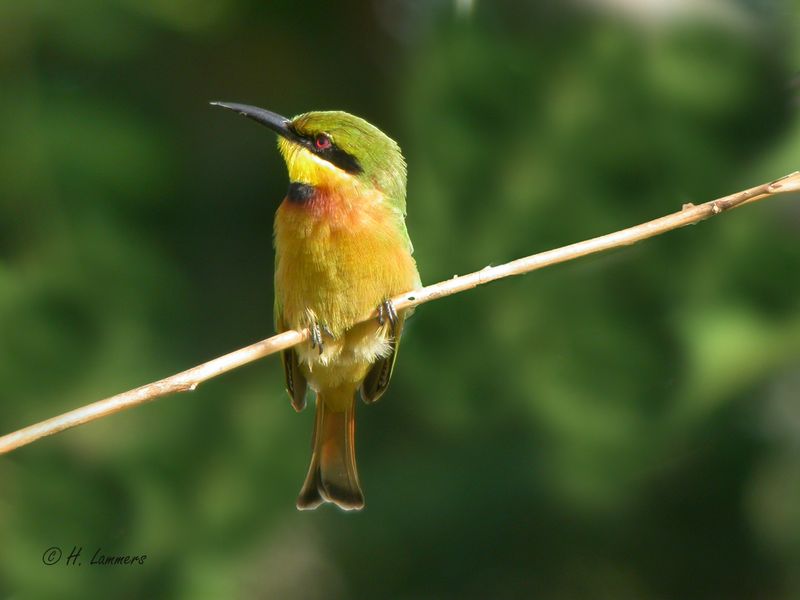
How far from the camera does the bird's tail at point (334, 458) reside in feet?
9.92

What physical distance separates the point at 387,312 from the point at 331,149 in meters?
0.43

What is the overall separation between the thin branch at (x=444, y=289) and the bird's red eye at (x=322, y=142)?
597mm

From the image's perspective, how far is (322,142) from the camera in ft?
9.23

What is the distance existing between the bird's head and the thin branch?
538 mm

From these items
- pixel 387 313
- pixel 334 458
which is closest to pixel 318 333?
pixel 387 313

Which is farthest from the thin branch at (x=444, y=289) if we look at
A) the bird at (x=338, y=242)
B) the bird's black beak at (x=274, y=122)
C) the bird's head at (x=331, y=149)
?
the bird's black beak at (x=274, y=122)

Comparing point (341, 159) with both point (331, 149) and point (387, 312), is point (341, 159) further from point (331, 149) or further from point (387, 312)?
point (387, 312)

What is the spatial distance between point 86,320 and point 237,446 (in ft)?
2.07

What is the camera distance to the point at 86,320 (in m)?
3.55

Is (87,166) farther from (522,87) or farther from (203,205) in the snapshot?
(522,87)

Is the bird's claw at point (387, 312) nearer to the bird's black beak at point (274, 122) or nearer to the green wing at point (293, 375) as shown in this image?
the green wing at point (293, 375)

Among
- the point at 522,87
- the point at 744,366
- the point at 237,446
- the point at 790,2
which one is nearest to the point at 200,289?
the point at 237,446

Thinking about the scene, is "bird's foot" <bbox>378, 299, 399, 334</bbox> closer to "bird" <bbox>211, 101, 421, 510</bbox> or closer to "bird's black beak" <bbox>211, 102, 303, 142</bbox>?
"bird" <bbox>211, 101, 421, 510</bbox>

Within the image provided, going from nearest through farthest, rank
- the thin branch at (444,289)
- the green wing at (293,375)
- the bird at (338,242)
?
the thin branch at (444,289) < the bird at (338,242) < the green wing at (293,375)
